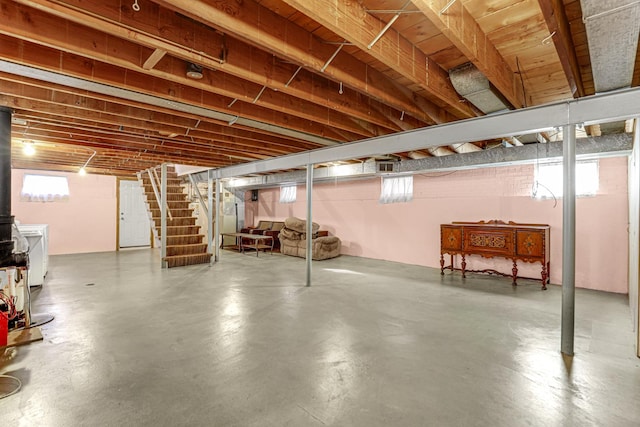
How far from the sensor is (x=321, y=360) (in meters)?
2.47

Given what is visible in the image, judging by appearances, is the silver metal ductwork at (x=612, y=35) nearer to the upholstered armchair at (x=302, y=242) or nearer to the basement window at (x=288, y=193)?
the upholstered armchair at (x=302, y=242)

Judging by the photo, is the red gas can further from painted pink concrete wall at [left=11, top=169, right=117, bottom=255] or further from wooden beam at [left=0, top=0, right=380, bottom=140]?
painted pink concrete wall at [left=11, top=169, right=117, bottom=255]

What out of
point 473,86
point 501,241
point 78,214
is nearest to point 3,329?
point 473,86

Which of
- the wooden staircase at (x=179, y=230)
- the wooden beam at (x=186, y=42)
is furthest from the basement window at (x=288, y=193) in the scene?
the wooden beam at (x=186, y=42)

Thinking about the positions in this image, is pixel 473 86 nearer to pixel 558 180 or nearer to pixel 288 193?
pixel 558 180

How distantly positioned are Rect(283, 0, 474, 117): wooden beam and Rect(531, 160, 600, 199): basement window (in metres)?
3.40

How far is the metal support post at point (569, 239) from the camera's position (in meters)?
2.56

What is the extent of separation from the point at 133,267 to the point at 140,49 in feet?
17.8

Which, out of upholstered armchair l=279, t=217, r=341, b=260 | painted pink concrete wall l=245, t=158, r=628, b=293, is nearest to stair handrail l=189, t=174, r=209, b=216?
upholstered armchair l=279, t=217, r=341, b=260

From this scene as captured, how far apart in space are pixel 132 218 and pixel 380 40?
9.71m

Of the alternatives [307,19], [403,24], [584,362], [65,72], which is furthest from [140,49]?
[584,362]

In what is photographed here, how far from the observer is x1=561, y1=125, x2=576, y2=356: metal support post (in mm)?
2561

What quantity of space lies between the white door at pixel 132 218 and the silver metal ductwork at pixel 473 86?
927 centimetres

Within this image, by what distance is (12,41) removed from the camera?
211cm
